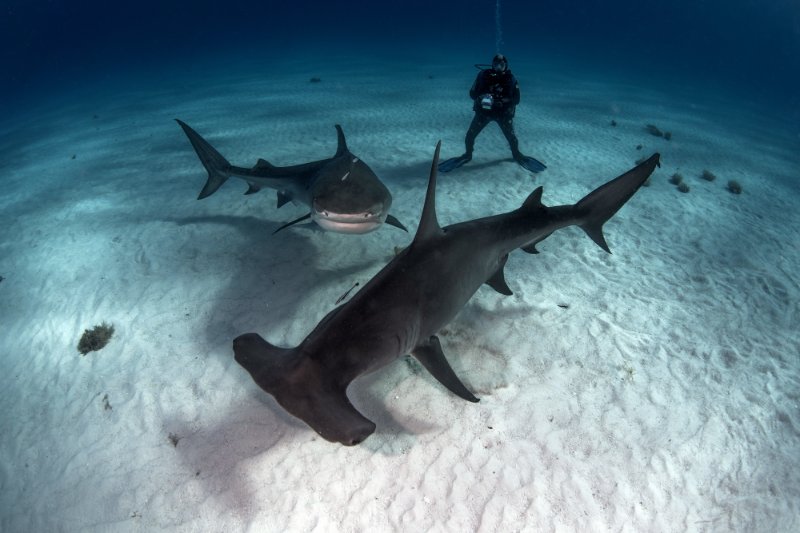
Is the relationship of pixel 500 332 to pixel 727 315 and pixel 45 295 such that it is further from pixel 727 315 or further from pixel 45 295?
pixel 45 295

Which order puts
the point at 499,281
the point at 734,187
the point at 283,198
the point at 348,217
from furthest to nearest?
the point at 734,187 < the point at 283,198 < the point at 499,281 < the point at 348,217

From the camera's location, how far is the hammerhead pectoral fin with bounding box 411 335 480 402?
302 centimetres

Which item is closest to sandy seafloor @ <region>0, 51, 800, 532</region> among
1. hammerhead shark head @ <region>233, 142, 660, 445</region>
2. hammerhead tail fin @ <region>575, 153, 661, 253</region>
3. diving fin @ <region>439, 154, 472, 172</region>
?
diving fin @ <region>439, 154, 472, 172</region>

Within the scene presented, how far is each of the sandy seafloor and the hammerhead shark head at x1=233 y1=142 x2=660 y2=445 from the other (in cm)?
108

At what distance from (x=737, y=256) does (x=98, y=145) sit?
19.7 meters

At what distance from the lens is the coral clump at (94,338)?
4.92 metres

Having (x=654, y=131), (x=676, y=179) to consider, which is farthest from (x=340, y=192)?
(x=654, y=131)

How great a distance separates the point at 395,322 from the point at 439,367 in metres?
0.66

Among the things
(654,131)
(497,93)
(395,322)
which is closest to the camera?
(395,322)

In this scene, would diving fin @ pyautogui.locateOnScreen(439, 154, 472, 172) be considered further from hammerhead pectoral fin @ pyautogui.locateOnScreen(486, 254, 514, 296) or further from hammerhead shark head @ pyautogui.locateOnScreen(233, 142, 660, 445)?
hammerhead pectoral fin @ pyautogui.locateOnScreen(486, 254, 514, 296)

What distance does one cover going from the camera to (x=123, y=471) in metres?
3.59

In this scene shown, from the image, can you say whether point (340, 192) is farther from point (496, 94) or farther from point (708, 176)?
point (708, 176)

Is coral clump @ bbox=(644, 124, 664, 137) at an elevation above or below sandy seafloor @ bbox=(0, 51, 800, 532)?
above

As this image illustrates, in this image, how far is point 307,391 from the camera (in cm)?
221
